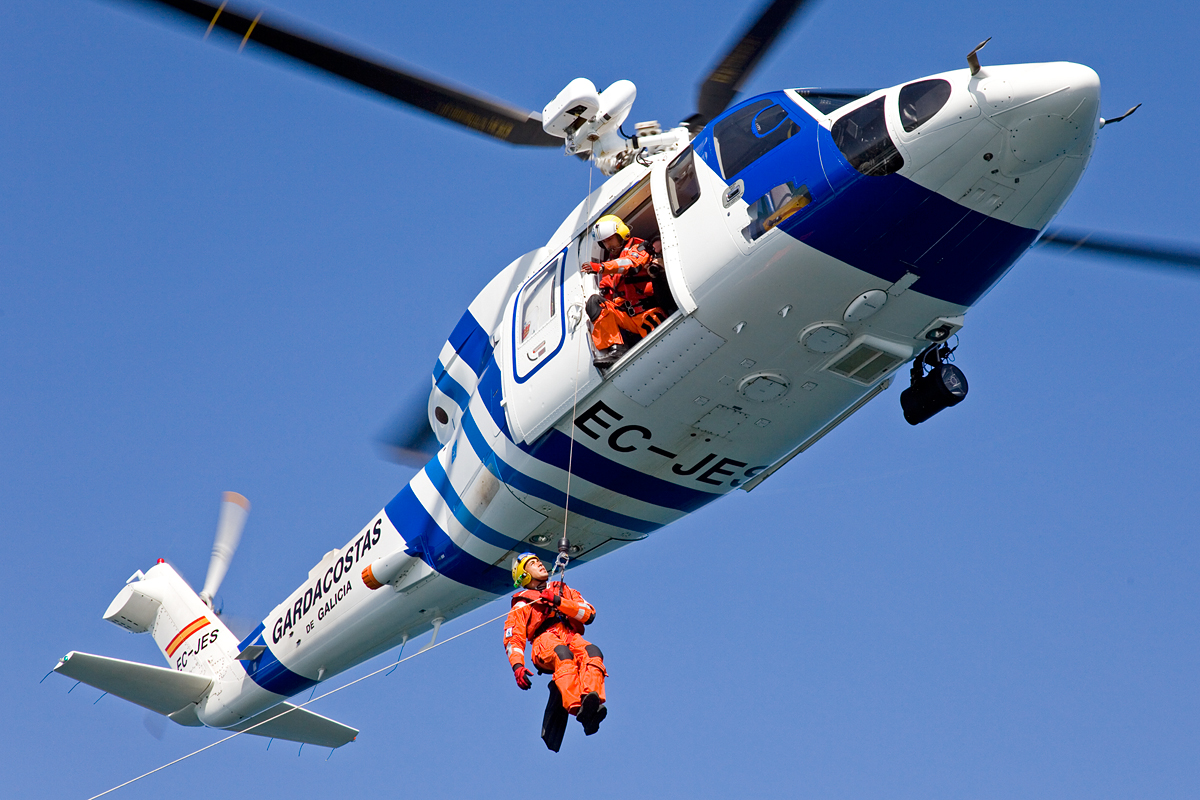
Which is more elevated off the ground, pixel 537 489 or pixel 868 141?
pixel 868 141

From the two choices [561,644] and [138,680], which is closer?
[561,644]

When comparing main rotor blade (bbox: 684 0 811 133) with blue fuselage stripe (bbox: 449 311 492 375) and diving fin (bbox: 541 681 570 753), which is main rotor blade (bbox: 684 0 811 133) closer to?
blue fuselage stripe (bbox: 449 311 492 375)

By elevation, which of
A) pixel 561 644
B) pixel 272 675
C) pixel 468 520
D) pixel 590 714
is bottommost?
pixel 590 714

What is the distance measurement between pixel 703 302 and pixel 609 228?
50.5 inches

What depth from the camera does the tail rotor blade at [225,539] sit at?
19.2 m

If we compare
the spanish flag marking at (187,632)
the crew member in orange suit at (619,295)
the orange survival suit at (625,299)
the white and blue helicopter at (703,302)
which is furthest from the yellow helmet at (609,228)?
the spanish flag marking at (187,632)

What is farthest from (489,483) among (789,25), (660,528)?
(789,25)

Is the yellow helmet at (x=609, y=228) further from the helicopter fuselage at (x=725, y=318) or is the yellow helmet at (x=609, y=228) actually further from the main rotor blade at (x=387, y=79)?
the main rotor blade at (x=387, y=79)

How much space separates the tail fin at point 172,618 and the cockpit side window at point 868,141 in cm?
1218

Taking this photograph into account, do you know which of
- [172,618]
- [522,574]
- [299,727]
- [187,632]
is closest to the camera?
[522,574]

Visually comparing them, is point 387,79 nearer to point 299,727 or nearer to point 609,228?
point 609,228

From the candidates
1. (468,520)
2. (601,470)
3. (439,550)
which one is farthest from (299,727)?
(601,470)

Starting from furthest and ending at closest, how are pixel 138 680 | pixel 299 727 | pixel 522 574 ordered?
pixel 299 727 < pixel 138 680 < pixel 522 574

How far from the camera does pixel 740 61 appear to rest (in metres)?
11.5
